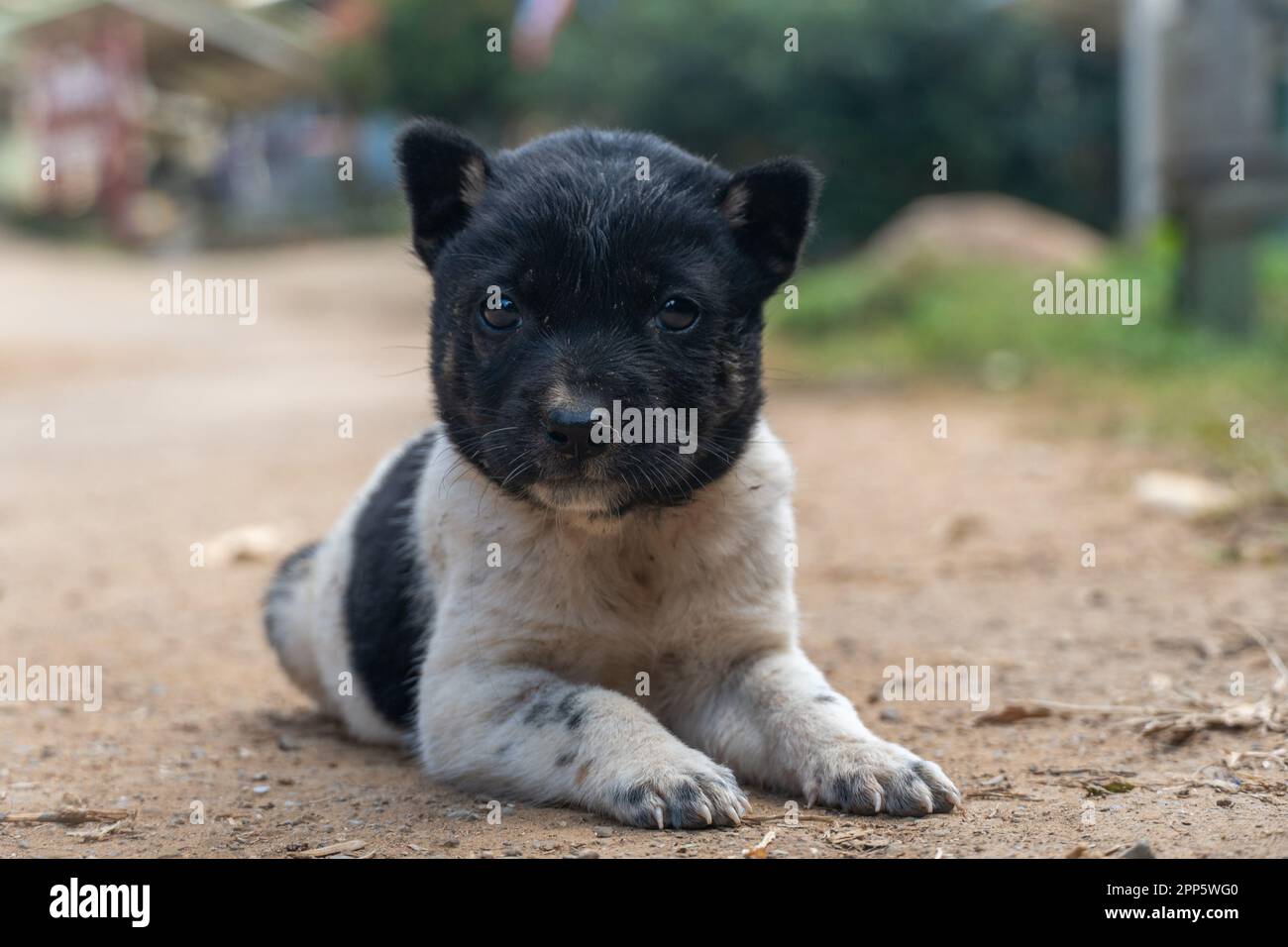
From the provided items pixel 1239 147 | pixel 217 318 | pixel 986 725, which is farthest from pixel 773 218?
pixel 217 318

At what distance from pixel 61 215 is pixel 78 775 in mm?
34169

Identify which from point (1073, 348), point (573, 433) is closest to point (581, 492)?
point (573, 433)

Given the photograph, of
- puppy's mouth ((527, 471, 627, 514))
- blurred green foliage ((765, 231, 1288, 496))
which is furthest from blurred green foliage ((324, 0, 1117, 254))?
puppy's mouth ((527, 471, 627, 514))

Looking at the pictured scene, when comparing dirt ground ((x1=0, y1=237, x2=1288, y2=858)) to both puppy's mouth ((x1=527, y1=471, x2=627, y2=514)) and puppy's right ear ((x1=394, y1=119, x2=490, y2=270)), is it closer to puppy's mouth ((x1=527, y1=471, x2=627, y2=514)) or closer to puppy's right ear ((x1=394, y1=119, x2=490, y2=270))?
puppy's mouth ((x1=527, y1=471, x2=627, y2=514))

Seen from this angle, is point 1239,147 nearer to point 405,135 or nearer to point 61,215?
point 405,135

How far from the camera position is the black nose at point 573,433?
146 inches

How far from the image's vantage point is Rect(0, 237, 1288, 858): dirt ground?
3.68m

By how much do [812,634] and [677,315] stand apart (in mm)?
2531

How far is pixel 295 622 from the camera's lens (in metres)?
5.66

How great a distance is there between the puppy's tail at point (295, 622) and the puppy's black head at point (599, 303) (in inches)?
62.9

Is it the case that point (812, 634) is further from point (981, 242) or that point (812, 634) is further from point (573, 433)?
point (981, 242)

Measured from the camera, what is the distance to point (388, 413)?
13.6 meters

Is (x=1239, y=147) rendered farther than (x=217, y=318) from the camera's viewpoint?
No

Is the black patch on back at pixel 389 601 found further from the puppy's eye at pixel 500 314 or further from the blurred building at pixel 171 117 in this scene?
the blurred building at pixel 171 117
